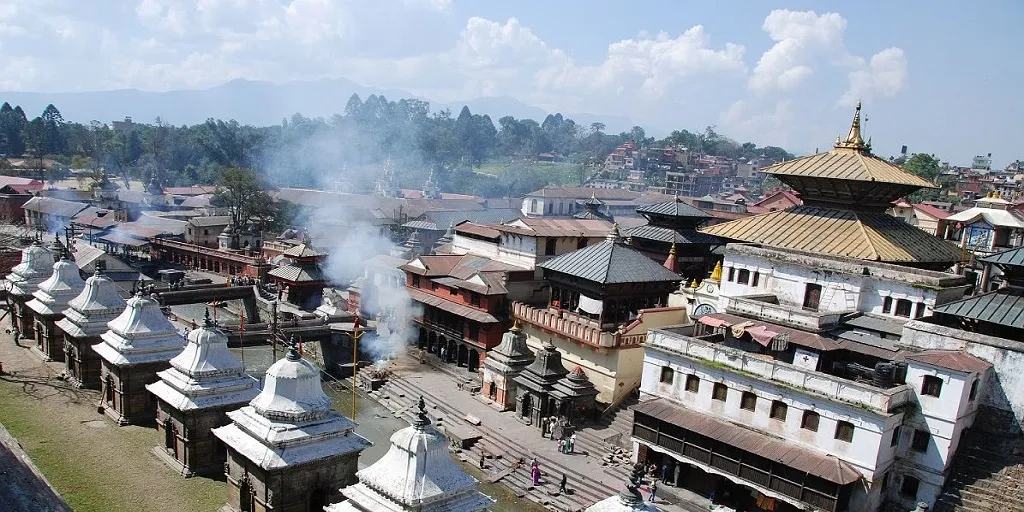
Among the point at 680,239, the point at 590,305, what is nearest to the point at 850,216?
the point at 680,239

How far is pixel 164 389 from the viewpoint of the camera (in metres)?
25.8

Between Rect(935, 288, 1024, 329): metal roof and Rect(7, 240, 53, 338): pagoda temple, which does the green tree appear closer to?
Rect(935, 288, 1024, 329): metal roof

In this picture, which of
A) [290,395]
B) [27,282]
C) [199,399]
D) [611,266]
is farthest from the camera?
[27,282]

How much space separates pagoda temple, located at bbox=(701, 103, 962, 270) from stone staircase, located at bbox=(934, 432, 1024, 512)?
8.59m

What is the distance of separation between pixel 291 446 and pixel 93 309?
18450 millimetres

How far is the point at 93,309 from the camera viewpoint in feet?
108

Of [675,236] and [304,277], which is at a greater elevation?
[675,236]

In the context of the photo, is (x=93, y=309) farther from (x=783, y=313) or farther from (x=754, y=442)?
(x=783, y=313)

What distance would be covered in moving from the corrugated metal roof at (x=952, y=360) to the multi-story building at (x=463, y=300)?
21.6m

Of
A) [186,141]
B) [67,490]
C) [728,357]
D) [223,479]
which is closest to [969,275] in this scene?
[728,357]

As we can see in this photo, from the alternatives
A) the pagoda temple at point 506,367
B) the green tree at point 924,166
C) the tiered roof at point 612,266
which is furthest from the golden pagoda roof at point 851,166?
the green tree at point 924,166

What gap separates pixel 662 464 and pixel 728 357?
5.30 m

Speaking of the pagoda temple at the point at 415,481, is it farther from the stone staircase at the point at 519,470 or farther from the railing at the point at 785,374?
the railing at the point at 785,374

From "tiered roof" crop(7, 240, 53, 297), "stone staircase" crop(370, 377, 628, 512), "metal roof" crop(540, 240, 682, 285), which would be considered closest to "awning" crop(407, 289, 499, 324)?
"metal roof" crop(540, 240, 682, 285)
